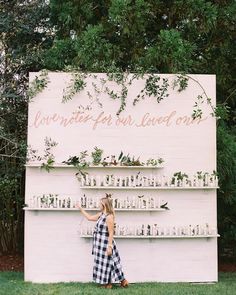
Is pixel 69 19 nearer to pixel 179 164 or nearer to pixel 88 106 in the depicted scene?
pixel 88 106

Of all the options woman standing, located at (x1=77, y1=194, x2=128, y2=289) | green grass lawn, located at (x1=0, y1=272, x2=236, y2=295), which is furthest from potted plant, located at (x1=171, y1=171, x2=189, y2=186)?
green grass lawn, located at (x1=0, y1=272, x2=236, y2=295)

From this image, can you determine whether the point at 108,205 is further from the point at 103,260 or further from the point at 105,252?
the point at 103,260

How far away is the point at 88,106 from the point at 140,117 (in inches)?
34.4

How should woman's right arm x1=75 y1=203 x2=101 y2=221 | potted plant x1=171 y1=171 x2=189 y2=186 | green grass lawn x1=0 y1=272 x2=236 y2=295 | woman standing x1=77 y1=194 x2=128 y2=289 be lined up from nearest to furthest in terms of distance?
green grass lawn x1=0 y1=272 x2=236 y2=295
woman standing x1=77 y1=194 x2=128 y2=289
woman's right arm x1=75 y1=203 x2=101 y2=221
potted plant x1=171 y1=171 x2=189 y2=186

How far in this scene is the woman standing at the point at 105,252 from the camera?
26.4ft

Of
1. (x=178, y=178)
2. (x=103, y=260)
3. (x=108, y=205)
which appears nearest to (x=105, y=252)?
(x=103, y=260)

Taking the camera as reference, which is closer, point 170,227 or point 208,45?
point 170,227

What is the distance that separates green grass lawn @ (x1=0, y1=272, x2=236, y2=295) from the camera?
7.70 metres

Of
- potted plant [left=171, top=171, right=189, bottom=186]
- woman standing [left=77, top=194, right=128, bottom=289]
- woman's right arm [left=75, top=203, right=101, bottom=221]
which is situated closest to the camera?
woman standing [left=77, top=194, right=128, bottom=289]

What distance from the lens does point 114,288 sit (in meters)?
8.12

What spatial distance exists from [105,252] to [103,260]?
0.41 ft

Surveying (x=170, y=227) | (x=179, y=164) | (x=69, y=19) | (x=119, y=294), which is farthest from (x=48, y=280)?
(x=69, y=19)

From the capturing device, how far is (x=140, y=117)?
8.79 m

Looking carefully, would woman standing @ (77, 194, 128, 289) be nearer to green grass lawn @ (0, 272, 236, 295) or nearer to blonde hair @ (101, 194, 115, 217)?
blonde hair @ (101, 194, 115, 217)
